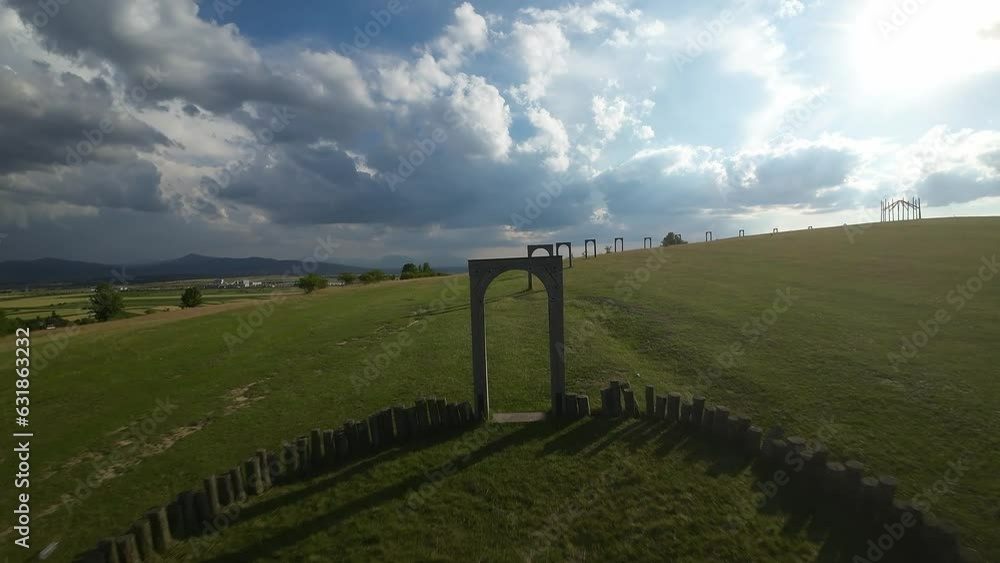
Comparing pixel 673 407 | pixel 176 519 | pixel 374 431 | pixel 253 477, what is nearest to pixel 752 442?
pixel 673 407

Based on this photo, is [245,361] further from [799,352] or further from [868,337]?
[868,337]

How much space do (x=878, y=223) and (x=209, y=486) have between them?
85823 millimetres

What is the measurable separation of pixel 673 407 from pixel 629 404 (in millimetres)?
1183

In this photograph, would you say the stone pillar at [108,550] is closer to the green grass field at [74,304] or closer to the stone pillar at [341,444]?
the stone pillar at [341,444]

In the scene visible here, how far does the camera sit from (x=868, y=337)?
18000 mm

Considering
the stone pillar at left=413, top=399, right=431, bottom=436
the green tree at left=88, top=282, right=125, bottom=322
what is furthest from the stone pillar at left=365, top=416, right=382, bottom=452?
the green tree at left=88, top=282, right=125, bottom=322

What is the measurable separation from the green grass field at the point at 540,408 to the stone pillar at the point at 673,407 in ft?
3.07

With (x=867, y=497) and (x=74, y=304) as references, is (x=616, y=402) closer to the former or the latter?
(x=867, y=497)

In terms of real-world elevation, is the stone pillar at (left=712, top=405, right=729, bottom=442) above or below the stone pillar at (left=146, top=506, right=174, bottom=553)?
above

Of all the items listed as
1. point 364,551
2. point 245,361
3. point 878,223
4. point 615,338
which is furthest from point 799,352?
point 878,223

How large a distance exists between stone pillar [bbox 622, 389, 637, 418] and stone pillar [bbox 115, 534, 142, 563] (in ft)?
37.2

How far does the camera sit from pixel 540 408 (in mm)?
14039

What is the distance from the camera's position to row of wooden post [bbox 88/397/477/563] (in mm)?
8445

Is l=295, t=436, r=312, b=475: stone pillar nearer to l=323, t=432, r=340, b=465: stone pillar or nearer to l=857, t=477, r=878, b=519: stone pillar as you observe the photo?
l=323, t=432, r=340, b=465: stone pillar
